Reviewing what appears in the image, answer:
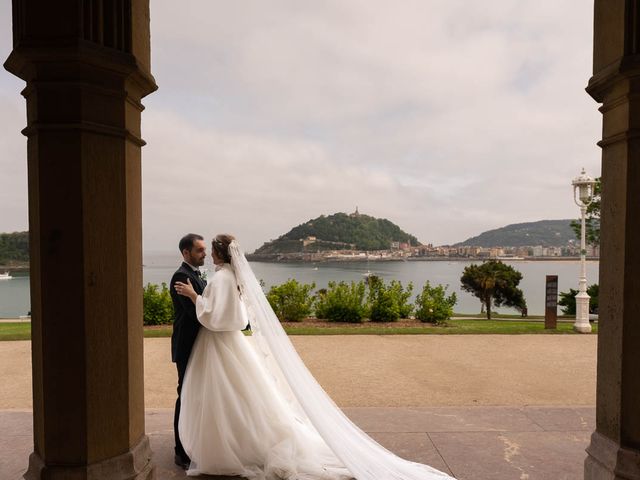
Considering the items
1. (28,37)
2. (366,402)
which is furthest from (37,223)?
(366,402)

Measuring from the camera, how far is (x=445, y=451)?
3.91 meters

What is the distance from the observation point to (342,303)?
479 inches

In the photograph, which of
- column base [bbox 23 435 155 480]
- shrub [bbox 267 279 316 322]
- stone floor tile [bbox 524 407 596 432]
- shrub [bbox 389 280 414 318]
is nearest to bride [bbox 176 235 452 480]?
column base [bbox 23 435 155 480]

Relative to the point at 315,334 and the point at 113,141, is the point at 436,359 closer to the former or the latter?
the point at 315,334

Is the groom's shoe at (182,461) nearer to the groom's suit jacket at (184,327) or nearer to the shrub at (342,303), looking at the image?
the groom's suit jacket at (184,327)

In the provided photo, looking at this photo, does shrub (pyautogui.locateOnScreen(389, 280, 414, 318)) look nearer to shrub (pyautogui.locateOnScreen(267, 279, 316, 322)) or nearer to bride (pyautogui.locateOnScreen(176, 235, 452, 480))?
shrub (pyautogui.locateOnScreen(267, 279, 316, 322))

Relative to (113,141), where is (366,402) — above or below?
below

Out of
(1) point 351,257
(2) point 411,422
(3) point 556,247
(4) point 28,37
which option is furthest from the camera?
(3) point 556,247

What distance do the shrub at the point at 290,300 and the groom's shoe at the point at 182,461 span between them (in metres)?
8.30

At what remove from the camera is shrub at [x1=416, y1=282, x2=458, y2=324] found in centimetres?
1233

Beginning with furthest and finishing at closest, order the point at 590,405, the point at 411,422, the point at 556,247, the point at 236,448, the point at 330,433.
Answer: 1. the point at 556,247
2. the point at 590,405
3. the point at 411,422
4. the point at 236,448
5. the point at 330,433

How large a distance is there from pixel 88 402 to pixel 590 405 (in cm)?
530

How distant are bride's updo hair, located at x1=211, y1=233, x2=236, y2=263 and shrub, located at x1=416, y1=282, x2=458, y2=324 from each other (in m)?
9.39

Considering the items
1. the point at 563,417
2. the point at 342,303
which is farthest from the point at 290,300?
the point at 563,417
